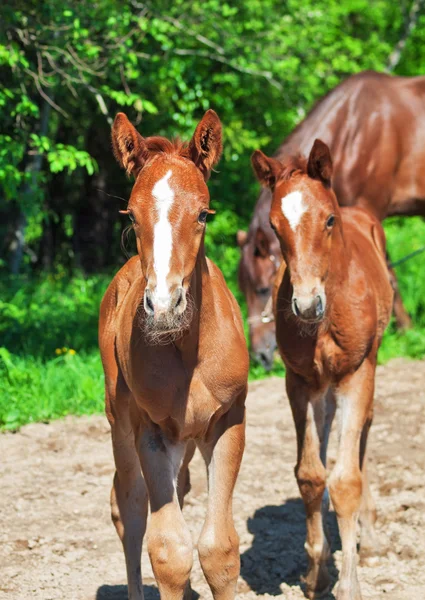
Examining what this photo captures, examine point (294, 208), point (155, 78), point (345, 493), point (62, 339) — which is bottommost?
point (62, 339)

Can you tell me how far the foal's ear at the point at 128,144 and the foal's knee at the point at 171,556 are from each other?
4.41ft

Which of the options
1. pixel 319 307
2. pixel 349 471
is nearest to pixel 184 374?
pixel 319 307

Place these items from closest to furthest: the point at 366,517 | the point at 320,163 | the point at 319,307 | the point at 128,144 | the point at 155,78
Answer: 1. the point at 128,144
2. the point at 319,307
3. the point at 320,163
4. the point at 366,517
5. the point at 155,78

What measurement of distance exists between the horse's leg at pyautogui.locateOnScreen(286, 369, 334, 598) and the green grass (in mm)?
2663

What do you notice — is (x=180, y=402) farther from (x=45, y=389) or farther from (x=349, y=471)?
(x=45, y=389)

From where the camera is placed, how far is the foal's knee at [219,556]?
3480mm

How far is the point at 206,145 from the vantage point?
3.50m

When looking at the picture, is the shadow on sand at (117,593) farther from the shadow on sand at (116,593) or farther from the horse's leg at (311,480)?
the horse's leg at (311,480)

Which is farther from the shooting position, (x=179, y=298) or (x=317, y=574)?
(x=317, y=574)

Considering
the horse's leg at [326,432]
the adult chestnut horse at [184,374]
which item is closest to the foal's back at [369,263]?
the horse's leg at [326,432]

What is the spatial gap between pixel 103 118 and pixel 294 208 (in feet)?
28.1

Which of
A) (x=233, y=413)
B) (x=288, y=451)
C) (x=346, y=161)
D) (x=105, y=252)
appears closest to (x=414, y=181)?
(x=346, y=161)

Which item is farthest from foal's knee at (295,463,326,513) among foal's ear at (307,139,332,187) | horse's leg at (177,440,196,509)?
foal's ear at (307,139,332,187)

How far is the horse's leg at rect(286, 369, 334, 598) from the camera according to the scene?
173 inches
